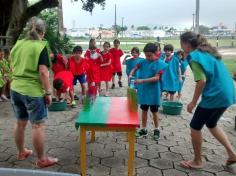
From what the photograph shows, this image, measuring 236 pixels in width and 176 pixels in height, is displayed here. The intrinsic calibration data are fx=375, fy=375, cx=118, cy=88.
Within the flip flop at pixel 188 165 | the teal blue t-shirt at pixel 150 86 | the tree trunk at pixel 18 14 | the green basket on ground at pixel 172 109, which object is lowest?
the flip flop at pixel 188 165

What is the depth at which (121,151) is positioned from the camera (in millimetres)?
5324

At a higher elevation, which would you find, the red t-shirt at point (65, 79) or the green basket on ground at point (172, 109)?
the red t-shirt at point (65, 79)

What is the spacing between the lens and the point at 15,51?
4.46m

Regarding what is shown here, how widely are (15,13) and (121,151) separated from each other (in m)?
7.23

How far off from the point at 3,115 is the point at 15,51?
359 cm

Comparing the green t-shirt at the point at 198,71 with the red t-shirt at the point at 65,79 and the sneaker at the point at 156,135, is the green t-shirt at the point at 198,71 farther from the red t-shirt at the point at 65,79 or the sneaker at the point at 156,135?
the red t-shirt at the point at 65,79

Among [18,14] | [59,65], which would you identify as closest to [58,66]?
[59,65]

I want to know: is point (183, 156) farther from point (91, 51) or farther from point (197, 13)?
point (197, 13)

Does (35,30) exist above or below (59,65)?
above

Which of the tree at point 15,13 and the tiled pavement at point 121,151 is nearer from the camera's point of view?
the tiled pavement at point 121,151

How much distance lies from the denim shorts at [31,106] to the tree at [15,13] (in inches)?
264

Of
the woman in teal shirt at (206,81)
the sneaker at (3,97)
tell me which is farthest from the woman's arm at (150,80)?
the sneaker at (3,97)

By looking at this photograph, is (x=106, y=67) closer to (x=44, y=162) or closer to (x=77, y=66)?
(x=77, y=66)

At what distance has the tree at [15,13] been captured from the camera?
36.3 feet
